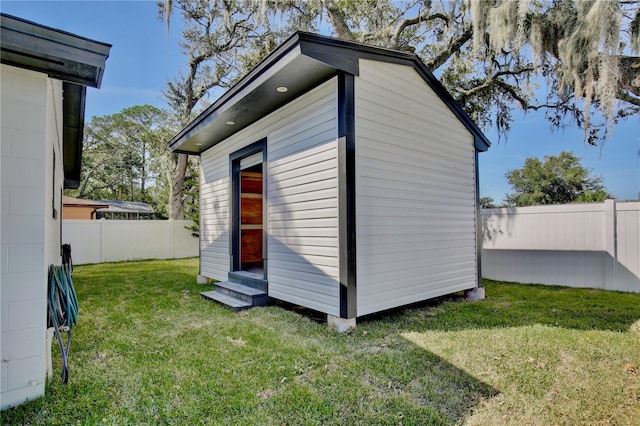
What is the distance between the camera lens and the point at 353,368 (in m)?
2.65

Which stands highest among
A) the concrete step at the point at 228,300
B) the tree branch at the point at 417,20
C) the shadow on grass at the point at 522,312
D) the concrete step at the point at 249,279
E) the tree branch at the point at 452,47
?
the tree branch at the point at 417,20

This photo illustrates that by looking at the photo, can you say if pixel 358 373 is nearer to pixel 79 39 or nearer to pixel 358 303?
pixel 358 303

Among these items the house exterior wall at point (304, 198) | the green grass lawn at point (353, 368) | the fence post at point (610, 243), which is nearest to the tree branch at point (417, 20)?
the house exterior wall at point (304, 198)

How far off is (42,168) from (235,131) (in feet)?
12.5

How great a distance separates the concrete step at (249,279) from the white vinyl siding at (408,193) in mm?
1825

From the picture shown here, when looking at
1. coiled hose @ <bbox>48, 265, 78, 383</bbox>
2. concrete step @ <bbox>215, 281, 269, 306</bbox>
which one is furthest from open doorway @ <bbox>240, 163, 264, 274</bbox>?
coiled hose @ <bbox>48, 265, 78, 383</bbox>

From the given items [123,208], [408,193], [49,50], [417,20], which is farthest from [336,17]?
[123,208]

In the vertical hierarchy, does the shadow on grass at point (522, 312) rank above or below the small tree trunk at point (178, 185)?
below

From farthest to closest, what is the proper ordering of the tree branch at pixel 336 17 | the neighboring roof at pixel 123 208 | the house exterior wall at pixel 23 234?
the neighboring roof at pixel 123 208, the tree branch at pixel 336 17, the house exterior wall at pixel 23 234

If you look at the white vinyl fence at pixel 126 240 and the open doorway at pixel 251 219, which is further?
the white vinyl fence at pixel 126 240

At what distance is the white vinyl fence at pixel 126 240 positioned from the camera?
1016 cm

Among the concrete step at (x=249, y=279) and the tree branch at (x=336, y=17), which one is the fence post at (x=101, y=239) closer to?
the concrete step at (x=249, y=279)

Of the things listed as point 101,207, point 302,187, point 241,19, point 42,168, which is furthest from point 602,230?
point 101,207

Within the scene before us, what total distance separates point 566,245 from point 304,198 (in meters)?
5.14
